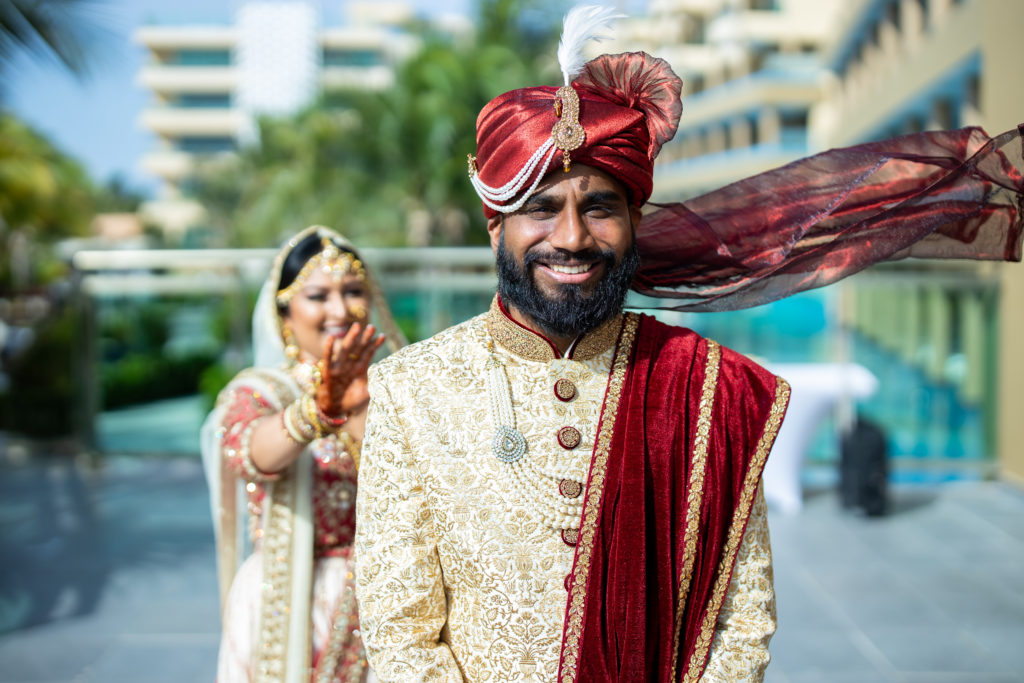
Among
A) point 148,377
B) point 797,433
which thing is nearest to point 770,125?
point 797,433

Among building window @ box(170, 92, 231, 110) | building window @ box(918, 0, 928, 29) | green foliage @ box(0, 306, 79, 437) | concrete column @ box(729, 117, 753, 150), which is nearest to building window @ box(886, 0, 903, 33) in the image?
building window @ box(918, 0, 928, 29)

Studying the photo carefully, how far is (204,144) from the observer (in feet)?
224

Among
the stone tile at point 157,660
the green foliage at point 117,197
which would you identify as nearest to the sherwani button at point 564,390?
the stone tile at point 157,660

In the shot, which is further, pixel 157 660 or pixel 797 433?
pixel 797 433

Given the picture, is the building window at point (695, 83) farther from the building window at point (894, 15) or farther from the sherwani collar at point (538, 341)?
the sherwani collar at point (538, 341)

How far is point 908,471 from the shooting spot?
24.5ft

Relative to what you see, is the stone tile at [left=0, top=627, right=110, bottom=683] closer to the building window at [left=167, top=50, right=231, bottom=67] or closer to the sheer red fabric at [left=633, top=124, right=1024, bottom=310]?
the sheer red fabric at [left=633, top=124, right=1024, bottom=310]

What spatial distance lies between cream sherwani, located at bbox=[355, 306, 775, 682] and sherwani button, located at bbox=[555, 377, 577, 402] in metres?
0.01

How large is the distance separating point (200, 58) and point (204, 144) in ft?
22.5

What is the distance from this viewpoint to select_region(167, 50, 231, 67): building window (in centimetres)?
6825

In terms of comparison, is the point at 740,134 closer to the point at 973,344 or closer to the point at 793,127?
the point at 793,127

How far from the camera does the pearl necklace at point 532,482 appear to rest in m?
1.52

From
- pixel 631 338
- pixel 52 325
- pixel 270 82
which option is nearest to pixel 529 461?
pixel 631 338

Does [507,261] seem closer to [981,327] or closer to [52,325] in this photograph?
[981,327]
